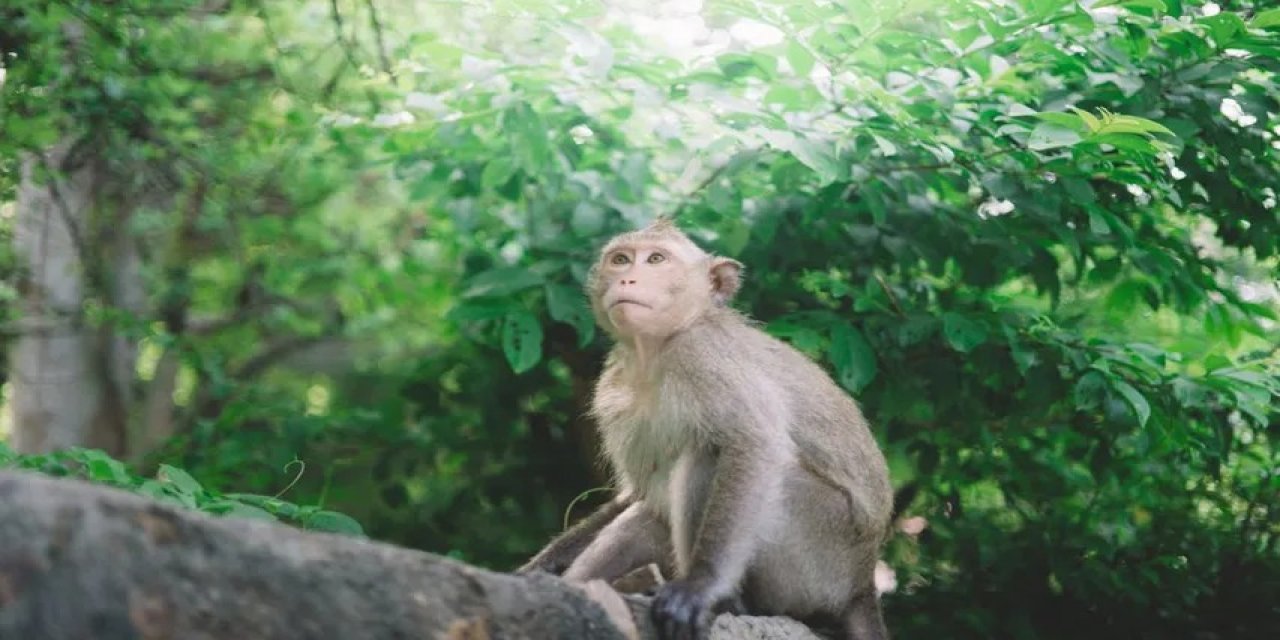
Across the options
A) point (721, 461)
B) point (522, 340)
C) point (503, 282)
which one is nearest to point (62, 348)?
point (503, 282)

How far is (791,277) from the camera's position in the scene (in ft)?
19.9

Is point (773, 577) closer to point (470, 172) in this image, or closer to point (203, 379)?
point (470, 172)

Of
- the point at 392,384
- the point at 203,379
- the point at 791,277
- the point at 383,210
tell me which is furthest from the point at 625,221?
the point at 383,210

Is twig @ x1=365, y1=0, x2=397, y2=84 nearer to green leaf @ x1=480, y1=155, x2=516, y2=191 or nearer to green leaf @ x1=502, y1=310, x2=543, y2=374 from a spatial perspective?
green leaf @ x1=480, y1=155, x2=516, y2=191

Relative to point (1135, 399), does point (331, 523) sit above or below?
above

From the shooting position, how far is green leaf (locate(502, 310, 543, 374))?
5.36m

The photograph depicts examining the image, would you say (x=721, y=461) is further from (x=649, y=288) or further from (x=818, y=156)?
(x=818, y=156)

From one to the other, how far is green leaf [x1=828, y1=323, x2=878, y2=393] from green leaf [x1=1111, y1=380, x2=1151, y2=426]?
3.30ft

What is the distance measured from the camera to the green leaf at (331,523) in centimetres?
386

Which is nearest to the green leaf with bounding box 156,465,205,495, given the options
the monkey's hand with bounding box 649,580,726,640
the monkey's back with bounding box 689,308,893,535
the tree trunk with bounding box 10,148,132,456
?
the monkey's hand with bounding box 649,580,726,640

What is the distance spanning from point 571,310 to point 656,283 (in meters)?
1.07

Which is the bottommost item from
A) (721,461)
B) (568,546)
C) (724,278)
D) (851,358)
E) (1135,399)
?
(568,546)

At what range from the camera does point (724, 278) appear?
4895 millimetres

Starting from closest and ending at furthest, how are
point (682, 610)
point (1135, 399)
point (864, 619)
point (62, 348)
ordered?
point (682, 610) < point (864, 619) < point (1135, 399) < point (62, 348)
